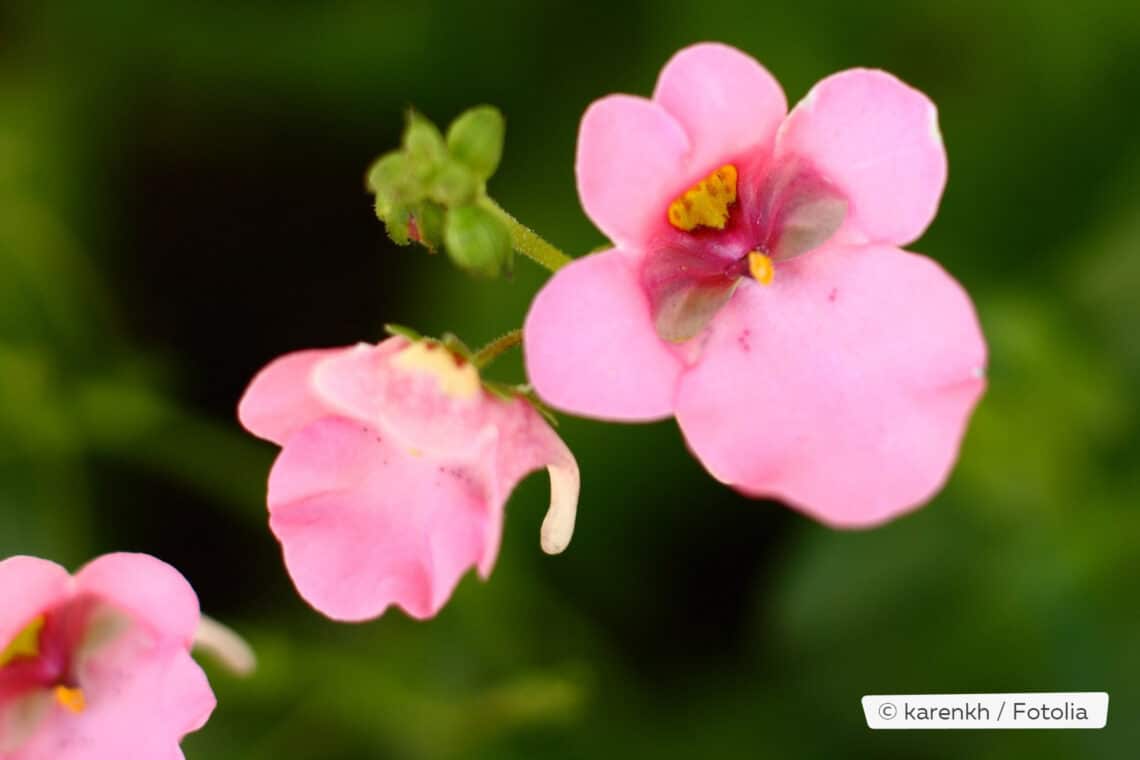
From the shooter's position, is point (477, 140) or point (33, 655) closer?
point (477, 140)

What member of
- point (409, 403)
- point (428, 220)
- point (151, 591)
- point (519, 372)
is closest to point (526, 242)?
point (428, 220)

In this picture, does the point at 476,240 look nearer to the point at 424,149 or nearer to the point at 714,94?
the point at 424,149

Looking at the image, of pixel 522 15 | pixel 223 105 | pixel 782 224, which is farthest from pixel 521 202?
pixel 782 224

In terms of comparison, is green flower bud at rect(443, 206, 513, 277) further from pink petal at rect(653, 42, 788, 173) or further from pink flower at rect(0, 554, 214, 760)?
pink flower at rect(0, 554, 214, 760)

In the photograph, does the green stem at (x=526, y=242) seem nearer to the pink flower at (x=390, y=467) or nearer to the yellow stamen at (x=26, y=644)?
the pink flower at (x=390, y=467)

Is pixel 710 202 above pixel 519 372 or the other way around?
the other way around

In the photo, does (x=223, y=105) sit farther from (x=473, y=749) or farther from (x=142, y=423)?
(x=473, y=749)

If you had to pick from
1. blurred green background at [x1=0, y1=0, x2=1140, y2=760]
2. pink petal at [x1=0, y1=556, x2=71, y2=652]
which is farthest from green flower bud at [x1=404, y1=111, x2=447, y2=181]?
blurred green background at [x1=0, y1=0, x2=1140, y2=760]
